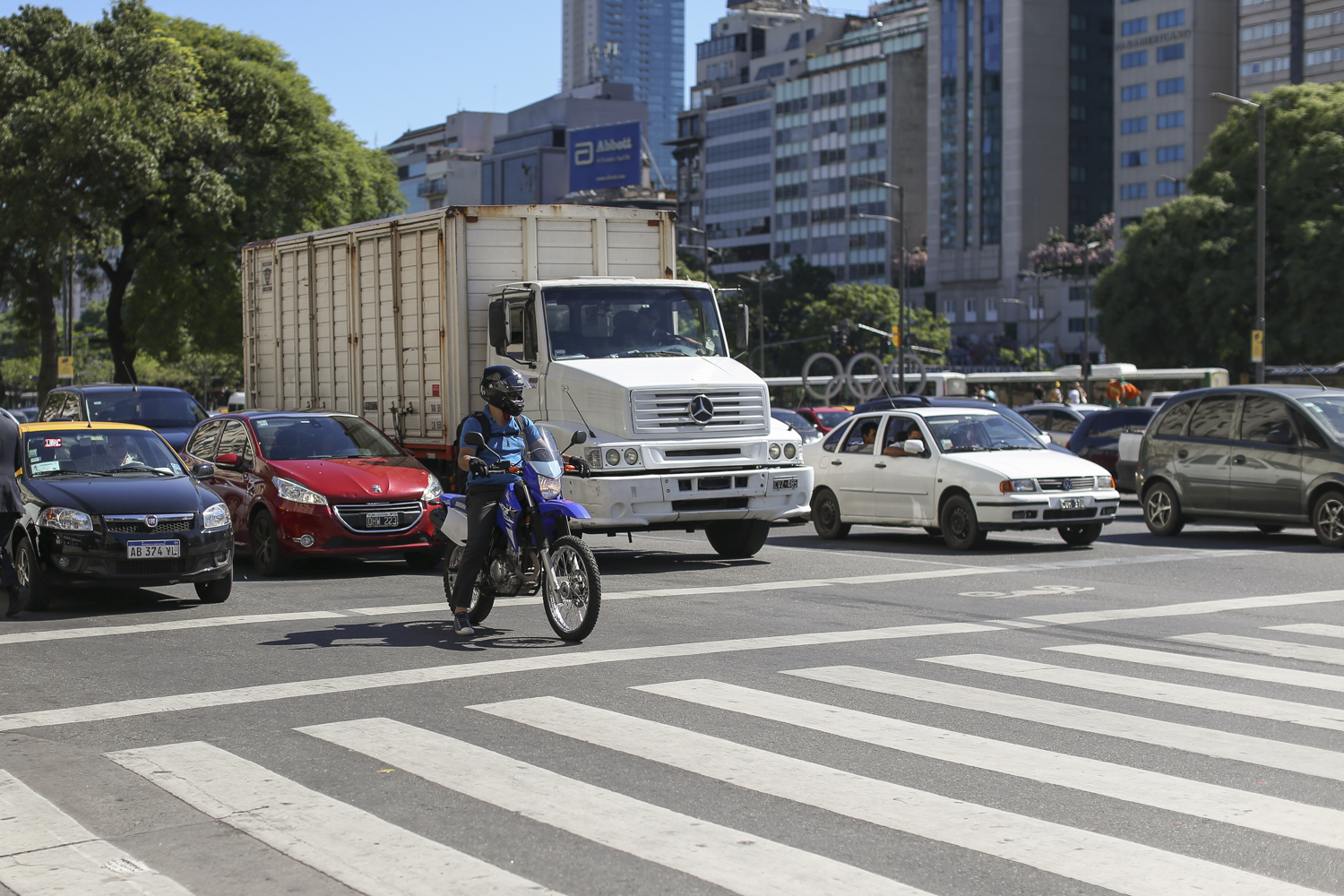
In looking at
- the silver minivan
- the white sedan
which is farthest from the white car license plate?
the silver minivan

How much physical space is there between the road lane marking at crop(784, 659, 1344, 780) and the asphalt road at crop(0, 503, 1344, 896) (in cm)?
3

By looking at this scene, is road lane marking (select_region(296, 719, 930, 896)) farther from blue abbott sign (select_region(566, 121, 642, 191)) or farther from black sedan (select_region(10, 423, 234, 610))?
blue abbott sign (select_region(566, 121, 642, 191))

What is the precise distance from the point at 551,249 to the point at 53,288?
33937mm

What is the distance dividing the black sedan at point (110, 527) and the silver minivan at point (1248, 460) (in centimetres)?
1089

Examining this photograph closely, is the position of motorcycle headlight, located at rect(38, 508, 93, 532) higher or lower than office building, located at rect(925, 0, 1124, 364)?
lower

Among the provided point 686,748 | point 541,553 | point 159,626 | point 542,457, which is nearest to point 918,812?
point 686,748

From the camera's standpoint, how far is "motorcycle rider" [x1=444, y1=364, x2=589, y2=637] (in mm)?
9828

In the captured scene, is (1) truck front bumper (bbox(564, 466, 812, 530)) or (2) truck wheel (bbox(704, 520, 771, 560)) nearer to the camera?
(1) truck front bumper (bbox(564, 466, 812, 530))

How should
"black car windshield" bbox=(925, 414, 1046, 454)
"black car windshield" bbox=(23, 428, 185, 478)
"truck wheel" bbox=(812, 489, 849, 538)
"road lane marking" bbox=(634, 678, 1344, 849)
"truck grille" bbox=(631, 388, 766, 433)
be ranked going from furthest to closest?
"truck wheel" bbox=(812, 489, 849, 538) → "black car windshield" bbox=(925, 414, 1046, 454) → "truck grille" bbox=(631, 388, 766, 433) → "black car windshield" bbox=(23, 428, 185, 478) → "road lane marking" bbox=(634, 678, 1344, 849)

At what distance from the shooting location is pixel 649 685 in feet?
26.8

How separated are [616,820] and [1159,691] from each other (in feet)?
12.1

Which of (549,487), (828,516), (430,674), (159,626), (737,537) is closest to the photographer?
(430,674)

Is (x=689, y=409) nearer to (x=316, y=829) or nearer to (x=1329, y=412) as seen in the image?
(x=1329, y=412)

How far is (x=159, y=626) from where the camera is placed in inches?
427
